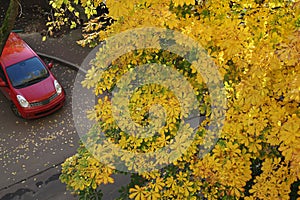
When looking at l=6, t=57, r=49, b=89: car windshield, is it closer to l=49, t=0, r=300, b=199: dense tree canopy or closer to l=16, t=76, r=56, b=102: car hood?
l=16, t=76, r=56, b=102: car hood

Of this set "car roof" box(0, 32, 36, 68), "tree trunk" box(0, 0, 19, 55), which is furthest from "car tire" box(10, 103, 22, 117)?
"tree trunk" box(0, 0, 19, 55)

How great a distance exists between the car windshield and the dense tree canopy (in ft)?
16.4

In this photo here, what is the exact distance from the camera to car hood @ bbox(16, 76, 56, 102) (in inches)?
361

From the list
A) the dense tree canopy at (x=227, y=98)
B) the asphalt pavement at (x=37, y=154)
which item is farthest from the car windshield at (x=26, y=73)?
the dense tree canopy at (x=227, y=98)

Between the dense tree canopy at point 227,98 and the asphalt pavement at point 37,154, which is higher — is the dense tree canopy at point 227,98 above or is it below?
above

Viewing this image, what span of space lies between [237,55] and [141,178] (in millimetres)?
2151

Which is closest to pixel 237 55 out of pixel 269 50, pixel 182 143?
pixel 269 50

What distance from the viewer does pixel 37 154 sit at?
879cm

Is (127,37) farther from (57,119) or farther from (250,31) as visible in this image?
(57,119)

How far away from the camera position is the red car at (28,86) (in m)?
9.20

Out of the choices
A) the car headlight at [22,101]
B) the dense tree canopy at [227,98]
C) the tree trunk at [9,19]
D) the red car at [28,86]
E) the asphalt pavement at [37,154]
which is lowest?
the asphalt pavement at [37,154]

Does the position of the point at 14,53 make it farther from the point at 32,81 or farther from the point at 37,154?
the point at 37,154

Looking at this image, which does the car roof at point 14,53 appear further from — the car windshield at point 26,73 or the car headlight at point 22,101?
the car headlight at point 22,101

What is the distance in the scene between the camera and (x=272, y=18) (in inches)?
182
